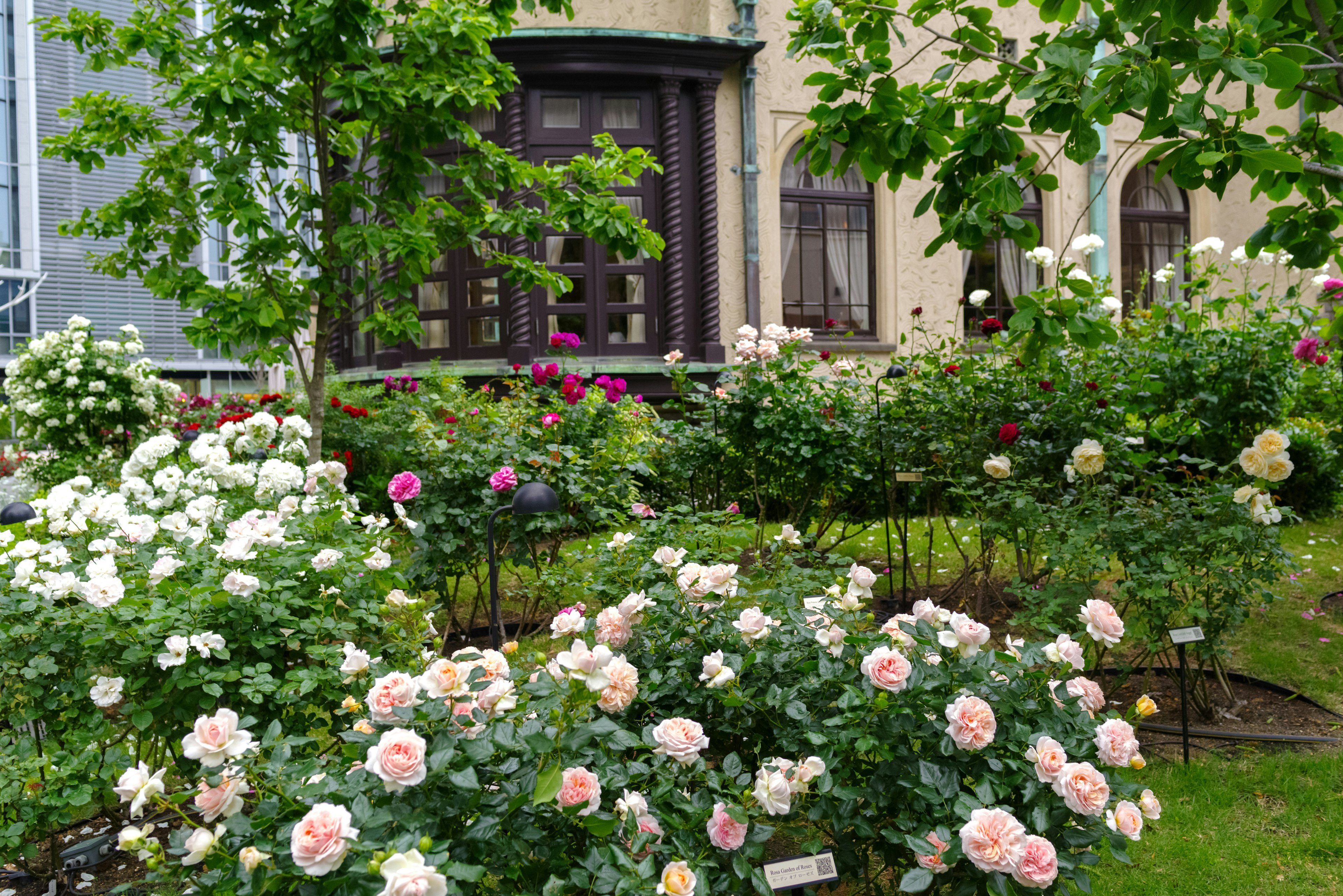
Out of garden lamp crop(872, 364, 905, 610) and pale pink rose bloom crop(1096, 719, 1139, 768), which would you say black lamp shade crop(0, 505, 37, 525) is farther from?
garden lamp crop(872, 364, 905, 610)

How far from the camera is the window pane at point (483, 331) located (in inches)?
370

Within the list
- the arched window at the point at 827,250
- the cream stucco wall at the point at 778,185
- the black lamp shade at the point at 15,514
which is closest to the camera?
the black lamp shade at the point at 15,514

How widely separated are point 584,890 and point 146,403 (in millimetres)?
7636

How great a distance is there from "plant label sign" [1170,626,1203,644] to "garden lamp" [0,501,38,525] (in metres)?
4.00

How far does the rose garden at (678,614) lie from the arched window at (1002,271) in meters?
4.14

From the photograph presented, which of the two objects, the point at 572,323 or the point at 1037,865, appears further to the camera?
the point at 572,323

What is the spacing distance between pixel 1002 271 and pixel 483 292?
5.93 metres

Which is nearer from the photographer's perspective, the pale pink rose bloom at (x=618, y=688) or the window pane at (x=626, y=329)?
the pale pink rose bloom at (x=618, y=688)

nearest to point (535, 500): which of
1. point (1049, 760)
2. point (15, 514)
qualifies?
point (1049, 760)

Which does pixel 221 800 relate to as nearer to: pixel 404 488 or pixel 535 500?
pixel 535 500

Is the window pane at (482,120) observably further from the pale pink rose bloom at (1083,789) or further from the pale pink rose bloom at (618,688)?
the pale pink rose bloom at (1083,789)

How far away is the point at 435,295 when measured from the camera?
31.8 feet

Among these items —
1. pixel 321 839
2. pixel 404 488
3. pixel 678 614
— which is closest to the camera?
pixel 321 839

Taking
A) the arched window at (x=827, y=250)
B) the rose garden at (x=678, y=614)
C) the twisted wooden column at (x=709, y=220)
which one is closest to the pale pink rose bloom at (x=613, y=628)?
the rose garden at (x=678, y=614)
